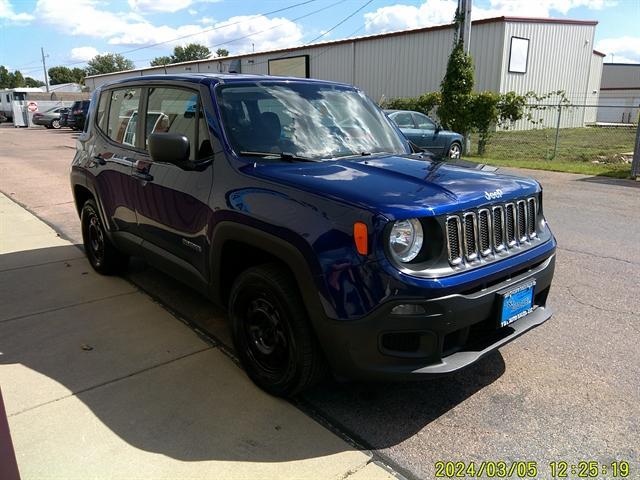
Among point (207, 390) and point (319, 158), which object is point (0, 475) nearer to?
point (207, 390)

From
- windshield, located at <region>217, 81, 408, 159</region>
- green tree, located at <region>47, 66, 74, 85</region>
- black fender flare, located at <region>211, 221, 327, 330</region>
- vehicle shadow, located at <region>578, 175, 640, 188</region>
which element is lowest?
vehicle shadow, located at <region>578, 175, 640, 188</region>

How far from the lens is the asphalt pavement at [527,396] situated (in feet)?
8.79

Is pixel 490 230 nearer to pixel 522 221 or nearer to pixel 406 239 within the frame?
pixel 522 221

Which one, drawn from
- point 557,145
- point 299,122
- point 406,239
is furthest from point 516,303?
point 557,145

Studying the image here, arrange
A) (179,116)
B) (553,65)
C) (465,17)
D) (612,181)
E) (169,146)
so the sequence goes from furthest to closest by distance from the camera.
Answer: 1. (553,65)
2. (465,17)
3. (612,181)
4. (179,116)
5. (169,146)

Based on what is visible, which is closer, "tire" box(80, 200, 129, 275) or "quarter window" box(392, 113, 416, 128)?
"tire" box(80, 200, 129, 275)

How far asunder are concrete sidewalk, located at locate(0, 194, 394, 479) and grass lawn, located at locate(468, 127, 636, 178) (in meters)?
11.5

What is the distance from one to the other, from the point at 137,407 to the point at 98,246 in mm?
2733

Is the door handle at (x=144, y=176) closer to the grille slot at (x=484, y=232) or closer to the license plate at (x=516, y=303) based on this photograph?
the grille slot at (x=484, y=232)

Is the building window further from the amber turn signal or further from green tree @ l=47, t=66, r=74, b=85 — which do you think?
green tree @ l=47, t=66, r=74, b=85

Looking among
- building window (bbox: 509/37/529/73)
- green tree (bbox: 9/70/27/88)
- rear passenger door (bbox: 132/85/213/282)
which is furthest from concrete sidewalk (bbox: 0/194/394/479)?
green tree (bbox: 9/70/27/88)

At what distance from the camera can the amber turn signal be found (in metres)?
2.47

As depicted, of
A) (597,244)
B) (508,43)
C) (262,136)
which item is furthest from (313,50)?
(262,136)

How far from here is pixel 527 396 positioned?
10.3ft
